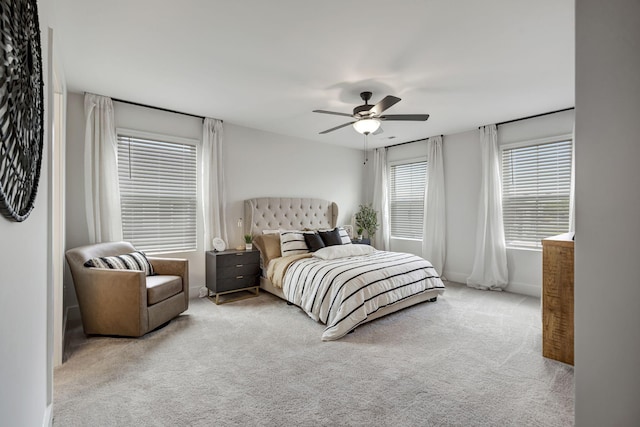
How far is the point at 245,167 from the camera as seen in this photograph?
505cm

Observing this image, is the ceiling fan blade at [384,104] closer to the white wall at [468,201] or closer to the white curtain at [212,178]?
the white curtain at [212,178]

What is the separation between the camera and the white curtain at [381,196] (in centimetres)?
650

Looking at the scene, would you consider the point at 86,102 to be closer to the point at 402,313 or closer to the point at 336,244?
the point at 336,244

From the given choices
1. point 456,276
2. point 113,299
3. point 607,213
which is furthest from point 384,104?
point 456,276

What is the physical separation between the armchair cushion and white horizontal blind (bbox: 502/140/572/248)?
191 inches

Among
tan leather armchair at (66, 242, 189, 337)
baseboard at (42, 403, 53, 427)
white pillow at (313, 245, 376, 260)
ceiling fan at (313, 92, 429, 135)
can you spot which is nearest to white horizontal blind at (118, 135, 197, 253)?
tan leather armchair at (66, 242, 189, 337)

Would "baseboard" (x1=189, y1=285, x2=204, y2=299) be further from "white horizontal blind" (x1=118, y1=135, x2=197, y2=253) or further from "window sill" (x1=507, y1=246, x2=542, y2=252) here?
"window sill" (x1=507, y1=246, x2=542, y2=252)

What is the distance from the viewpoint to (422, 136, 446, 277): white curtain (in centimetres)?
557

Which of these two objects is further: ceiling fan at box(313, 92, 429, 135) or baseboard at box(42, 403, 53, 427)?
ceiling fan at box(313, 92, 429, 135)

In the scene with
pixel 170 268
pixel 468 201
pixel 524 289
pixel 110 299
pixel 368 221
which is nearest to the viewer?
pixel 110 299

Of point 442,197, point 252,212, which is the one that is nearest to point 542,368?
point 442,197

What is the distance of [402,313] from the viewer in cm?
379

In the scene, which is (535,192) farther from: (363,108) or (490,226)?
(363,108)

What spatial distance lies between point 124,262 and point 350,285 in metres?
2.43
